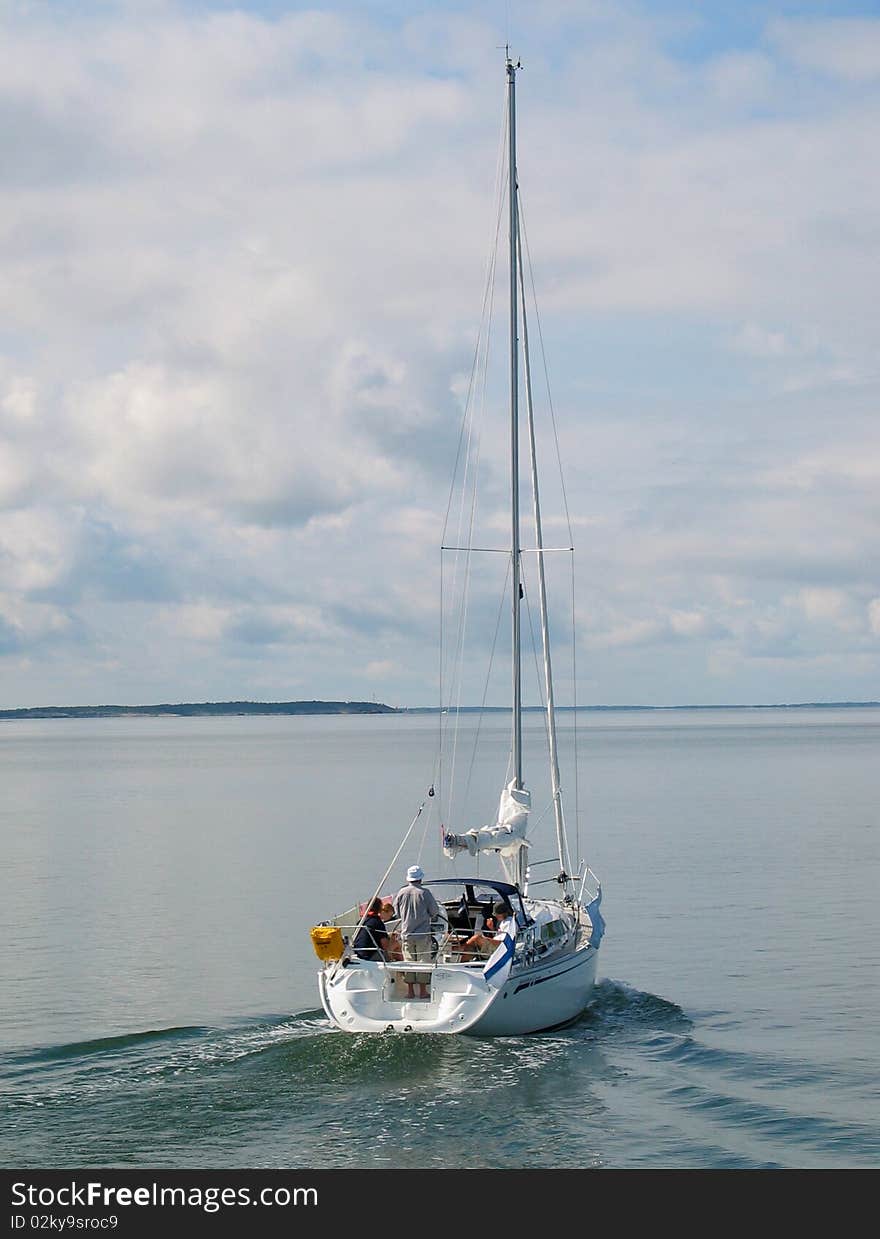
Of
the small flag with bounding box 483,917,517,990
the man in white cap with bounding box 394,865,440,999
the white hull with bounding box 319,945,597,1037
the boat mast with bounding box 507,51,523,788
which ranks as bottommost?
the white hull with bounding box 319,945,597,1037

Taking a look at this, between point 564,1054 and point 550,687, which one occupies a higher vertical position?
point 550,687

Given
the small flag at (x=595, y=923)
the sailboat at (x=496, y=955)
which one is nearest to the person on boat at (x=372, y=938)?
the sailboat at (x=496, y=955)

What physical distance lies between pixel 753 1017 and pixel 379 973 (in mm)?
8225

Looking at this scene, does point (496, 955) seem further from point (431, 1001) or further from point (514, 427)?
point (514, 427)

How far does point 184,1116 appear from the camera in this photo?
54.7ft

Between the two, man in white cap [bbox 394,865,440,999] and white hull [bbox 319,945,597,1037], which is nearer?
white hull [bbox 319,945,597,1037]

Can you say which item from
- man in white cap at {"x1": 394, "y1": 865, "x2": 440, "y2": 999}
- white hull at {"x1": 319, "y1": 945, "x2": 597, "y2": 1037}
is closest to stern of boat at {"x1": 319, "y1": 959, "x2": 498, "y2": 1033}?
white hull at {"x1": 319, "y1": 945, "x2": 597, "y2": 1037}

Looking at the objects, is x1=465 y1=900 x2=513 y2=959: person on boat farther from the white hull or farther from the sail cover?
the sail cover

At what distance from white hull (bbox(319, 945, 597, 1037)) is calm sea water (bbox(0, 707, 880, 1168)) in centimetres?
32

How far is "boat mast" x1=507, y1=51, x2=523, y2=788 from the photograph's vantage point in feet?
83.5

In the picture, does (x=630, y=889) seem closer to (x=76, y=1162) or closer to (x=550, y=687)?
(x=550, y=687)

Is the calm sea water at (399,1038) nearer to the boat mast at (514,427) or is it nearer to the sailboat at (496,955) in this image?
the sailboat at (496,955)

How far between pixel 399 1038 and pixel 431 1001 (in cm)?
70
